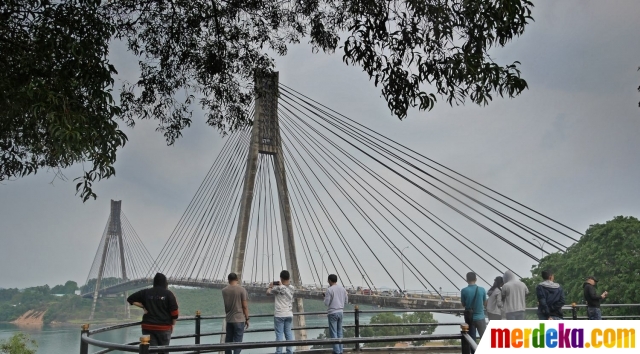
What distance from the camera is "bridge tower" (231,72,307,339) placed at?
26.2 meters

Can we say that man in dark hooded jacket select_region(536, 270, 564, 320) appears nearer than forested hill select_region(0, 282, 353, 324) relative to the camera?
Yes

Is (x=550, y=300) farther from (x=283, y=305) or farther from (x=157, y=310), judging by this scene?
(x=157, y=310)

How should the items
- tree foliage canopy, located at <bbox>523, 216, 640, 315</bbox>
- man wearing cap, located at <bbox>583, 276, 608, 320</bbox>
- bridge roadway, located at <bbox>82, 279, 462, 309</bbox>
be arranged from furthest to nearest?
bridge roadway, located at <bbox>82, 279, 462, 309</bbox>, tree foliage canopy, located at <bbox>523, 216, 640, 315</bbox>, man wearing cap, located at <bbox>583, 276, 608, 320</bbox>

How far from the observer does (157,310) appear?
619 centimetres

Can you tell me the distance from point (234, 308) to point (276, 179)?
63.2 ft

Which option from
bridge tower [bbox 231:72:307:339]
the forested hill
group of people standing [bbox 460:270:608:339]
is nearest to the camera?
group of people standing [bbox 460:270:608:339]

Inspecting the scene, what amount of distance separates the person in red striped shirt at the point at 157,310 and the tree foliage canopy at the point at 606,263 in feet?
75.3

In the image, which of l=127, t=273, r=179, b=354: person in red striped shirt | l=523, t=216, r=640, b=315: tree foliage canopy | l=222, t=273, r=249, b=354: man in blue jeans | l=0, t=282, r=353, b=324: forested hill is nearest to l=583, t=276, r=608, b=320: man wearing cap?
l=222, t=273, r=249, b=354: man in blue jeans

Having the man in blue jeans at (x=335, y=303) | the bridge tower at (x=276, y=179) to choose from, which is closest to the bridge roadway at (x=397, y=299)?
the bridge tower at (x=276, y=179)

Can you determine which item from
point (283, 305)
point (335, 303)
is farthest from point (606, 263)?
point (283, 305)

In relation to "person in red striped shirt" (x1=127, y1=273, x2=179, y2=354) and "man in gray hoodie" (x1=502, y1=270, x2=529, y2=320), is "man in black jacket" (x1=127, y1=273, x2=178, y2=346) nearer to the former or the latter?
"person in red striped shirt" (x1=127, y1=273, x2=179, y2=354)

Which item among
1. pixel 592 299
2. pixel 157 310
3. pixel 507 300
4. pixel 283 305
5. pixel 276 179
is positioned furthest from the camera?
pixel 276 179

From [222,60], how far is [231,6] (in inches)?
35.3

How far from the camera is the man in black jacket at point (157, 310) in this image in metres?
6.16
